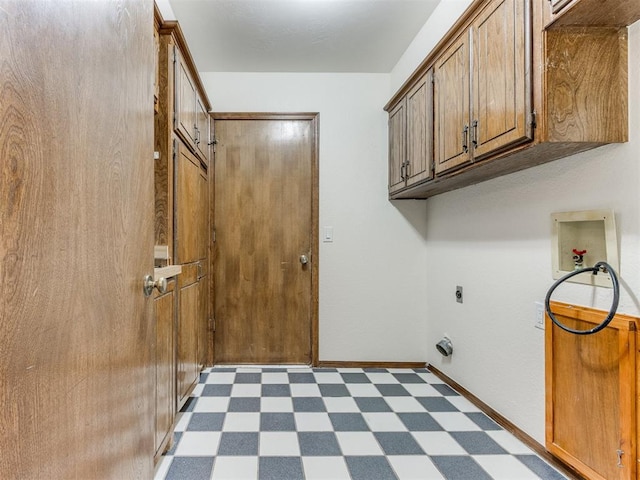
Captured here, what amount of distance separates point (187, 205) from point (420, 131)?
1.53 m

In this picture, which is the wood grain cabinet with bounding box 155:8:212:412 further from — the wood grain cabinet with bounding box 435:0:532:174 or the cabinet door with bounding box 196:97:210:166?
the wood grain cabinet with bounding box 435:0:532:174

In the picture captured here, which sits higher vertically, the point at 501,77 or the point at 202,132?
the point at 202,132

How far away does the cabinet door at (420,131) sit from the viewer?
2340 millimetres

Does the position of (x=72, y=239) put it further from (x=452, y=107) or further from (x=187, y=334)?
(x=452, y=107)

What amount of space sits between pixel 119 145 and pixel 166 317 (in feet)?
3.70

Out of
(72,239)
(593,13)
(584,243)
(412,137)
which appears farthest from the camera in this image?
(412,137)

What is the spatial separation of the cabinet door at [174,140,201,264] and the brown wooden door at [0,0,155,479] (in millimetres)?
1018

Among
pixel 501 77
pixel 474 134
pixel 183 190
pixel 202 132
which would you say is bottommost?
pixel 183 190

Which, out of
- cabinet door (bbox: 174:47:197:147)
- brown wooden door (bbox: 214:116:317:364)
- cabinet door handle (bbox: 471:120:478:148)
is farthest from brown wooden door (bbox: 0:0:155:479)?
brown wooden door (bbox: 214:116:317:364)

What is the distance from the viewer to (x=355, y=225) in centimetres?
314

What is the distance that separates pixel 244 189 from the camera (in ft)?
10.2

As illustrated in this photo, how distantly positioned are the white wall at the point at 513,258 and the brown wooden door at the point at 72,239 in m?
1.60

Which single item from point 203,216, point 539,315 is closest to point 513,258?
point 539,315

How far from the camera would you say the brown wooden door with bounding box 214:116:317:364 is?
122 inches
